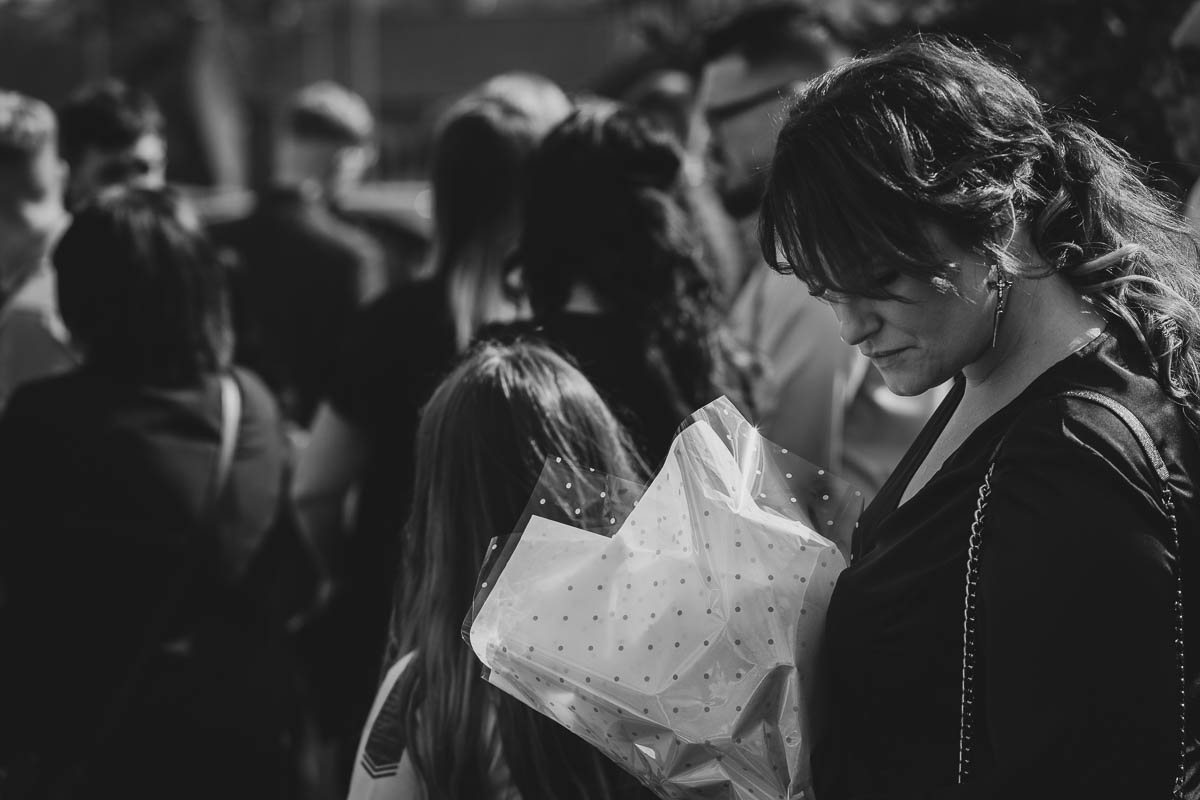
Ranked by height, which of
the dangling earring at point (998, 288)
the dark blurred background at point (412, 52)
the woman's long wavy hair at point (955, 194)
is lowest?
the dark blurred background at point (412, 52)

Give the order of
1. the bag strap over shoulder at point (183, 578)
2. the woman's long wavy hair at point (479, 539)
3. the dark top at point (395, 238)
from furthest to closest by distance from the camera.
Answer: the dark top at point (395, 238) → the bag strap over shoulder at point (183, 578) → the woman's long wavy hair at point (479, 539)

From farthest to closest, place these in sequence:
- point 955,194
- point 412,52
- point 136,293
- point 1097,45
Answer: point 412,52 < point 1097,45 < point 136,293 < point 955,194

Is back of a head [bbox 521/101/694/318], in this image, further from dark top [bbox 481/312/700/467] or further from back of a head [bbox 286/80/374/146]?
back of a head [bbox 286/80/374/146]

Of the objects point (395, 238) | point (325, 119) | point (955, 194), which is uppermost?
point (955, 194)

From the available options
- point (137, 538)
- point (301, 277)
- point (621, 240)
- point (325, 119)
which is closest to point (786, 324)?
point (621, 240)

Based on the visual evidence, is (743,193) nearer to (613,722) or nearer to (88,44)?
(613,722)

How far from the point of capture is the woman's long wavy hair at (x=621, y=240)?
98.4 inches

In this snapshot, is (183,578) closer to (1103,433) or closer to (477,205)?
(477,205)

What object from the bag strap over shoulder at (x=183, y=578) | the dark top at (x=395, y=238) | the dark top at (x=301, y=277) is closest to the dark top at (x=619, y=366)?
the bag strap over shoulder at (x=183, y=578)

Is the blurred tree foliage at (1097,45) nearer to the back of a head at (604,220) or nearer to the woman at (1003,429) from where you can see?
the back of a head at (604,220)

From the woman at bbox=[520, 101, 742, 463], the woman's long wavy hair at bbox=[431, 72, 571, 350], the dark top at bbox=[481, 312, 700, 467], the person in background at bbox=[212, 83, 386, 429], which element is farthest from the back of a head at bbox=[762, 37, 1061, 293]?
the person in background at bbox=[212, 83, 386, 429]

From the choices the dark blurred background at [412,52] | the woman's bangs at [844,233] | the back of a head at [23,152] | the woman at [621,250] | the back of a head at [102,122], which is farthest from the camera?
the back of a head at [102,122]

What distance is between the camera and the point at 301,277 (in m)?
4.66

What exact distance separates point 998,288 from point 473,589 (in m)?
0.84
